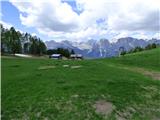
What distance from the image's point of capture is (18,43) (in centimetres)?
11569

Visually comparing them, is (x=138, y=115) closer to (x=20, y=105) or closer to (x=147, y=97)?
(x=147, y=97)

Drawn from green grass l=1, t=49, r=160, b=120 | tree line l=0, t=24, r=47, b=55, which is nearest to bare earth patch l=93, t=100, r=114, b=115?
green grass l=1, t=49, r=160, b=120

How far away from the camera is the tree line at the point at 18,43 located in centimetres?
10695

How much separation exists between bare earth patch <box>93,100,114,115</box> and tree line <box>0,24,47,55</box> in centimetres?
8030

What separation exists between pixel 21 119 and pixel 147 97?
28.2ft

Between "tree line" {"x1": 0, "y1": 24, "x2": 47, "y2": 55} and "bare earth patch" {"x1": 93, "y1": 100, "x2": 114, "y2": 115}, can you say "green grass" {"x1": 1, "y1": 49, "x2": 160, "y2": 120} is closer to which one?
"bare earth patch" {"x1": 93, "y1": 100, "x2": 114, "y2": 115}

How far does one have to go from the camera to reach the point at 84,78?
22.5m

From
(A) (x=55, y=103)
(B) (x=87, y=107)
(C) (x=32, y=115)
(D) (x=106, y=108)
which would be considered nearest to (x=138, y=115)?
(D) (x=106, y=108)

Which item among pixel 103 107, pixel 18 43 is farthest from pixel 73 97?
pixel 18 43

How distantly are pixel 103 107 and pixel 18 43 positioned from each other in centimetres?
10327

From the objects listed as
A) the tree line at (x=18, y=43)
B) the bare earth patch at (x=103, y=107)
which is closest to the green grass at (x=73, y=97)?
the bare earth patch at (x=103, y=107)

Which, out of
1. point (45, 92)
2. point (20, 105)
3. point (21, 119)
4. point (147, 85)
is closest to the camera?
point (21, 119)

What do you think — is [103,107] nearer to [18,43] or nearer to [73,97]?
[73,97]

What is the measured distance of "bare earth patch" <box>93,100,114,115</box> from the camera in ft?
50.7
